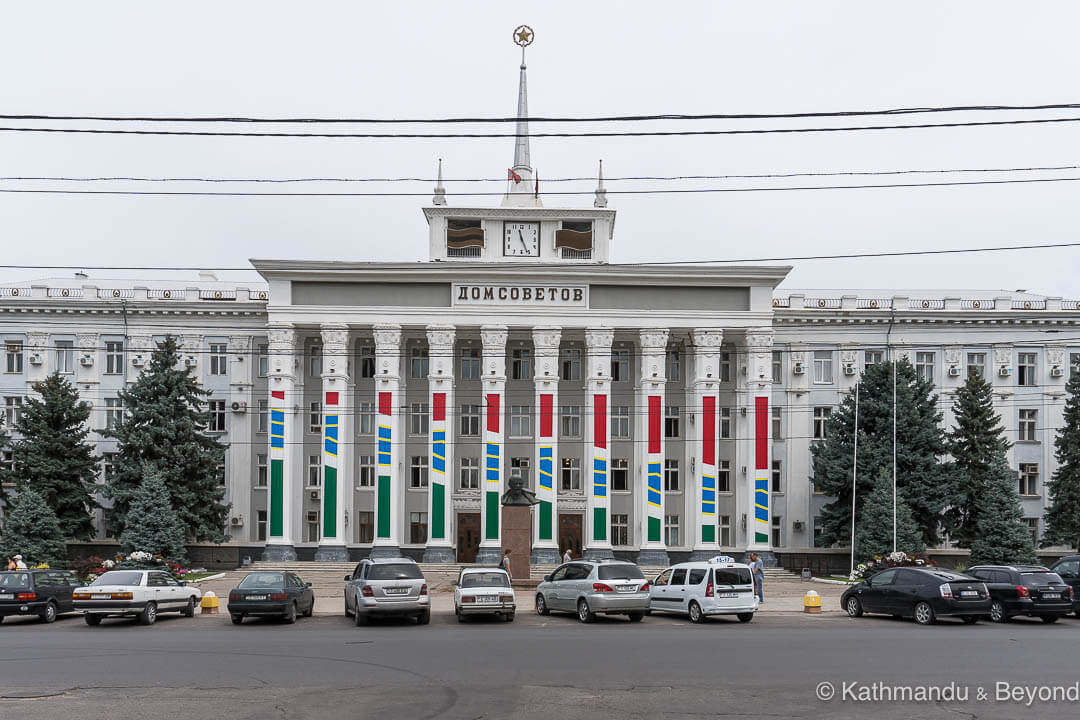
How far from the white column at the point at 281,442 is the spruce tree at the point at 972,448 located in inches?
1281

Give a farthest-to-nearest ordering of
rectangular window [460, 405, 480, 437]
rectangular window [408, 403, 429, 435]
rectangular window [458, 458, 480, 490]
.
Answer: rectangular window [408, 403, 429, 435], rectangular window [460, 405, 480, 437], rectangular window [458, 458, 480, 490]

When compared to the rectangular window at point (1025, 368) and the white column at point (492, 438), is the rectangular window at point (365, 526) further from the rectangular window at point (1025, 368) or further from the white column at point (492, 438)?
the rectangular window at point (1025, 368)

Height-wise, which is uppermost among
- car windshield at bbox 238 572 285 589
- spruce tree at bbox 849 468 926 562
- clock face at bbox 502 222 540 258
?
clock face at bbox 502 222 540 258

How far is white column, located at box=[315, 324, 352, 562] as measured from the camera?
51172 mm

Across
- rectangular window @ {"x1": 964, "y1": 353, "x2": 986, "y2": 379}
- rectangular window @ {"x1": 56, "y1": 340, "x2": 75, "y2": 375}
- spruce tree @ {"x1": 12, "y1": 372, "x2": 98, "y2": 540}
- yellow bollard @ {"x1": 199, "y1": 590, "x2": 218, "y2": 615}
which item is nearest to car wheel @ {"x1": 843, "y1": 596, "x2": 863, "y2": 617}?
yellow bollard @ {"x1": 199, "y1": 590, "x2": 218, "y2": 615}

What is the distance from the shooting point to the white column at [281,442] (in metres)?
51.0

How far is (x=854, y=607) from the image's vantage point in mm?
28297

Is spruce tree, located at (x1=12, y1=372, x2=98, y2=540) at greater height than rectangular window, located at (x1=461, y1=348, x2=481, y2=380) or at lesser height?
lesser

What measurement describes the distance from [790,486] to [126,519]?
33.5 meters

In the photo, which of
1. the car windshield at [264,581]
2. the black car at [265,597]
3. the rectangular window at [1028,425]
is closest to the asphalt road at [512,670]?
the black car at [265,597]

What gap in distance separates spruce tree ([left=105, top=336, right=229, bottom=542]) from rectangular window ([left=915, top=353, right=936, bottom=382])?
36.9 m

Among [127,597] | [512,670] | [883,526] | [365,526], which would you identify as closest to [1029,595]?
[512,670]

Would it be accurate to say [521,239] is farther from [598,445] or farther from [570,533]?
[570,533]

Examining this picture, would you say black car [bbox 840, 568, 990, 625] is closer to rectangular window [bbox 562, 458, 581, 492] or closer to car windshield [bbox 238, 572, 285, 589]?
car windshield [bbox 238, 572, 285, 589]
